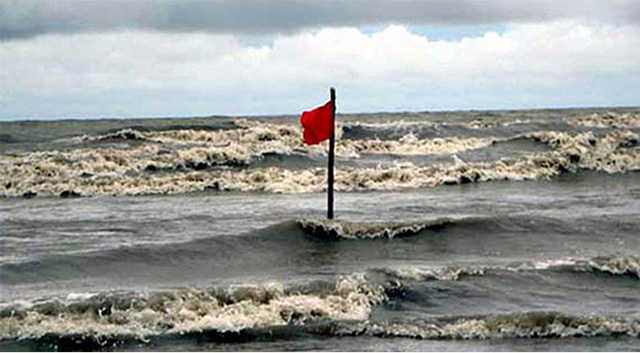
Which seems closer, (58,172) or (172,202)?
(172,202)

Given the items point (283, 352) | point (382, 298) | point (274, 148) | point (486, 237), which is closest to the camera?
point (283, 352)

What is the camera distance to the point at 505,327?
10.5 meters

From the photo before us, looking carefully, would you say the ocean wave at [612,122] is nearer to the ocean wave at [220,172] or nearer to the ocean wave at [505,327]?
the ocean wave at [220,172]

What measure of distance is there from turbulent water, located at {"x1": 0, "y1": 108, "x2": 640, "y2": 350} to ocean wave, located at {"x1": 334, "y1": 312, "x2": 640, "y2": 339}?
0.02m

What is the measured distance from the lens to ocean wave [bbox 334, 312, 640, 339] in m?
10.4

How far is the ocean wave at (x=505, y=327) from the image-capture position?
10.4 metres

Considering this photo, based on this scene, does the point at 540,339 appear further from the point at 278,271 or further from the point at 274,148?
the point at 274,148

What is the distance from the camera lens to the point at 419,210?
71.4 ft

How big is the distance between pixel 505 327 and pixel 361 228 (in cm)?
700

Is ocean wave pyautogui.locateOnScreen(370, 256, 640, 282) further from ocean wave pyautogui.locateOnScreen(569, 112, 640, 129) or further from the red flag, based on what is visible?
ocean wave pyautogui.locateOnScreen(569, 112, 640, 129)

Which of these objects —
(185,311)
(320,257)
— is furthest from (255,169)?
(185,311)

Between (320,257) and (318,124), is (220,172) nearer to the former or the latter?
(318,124)

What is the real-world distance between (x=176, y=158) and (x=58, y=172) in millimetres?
5228

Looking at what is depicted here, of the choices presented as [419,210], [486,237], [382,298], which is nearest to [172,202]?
[419,210]
